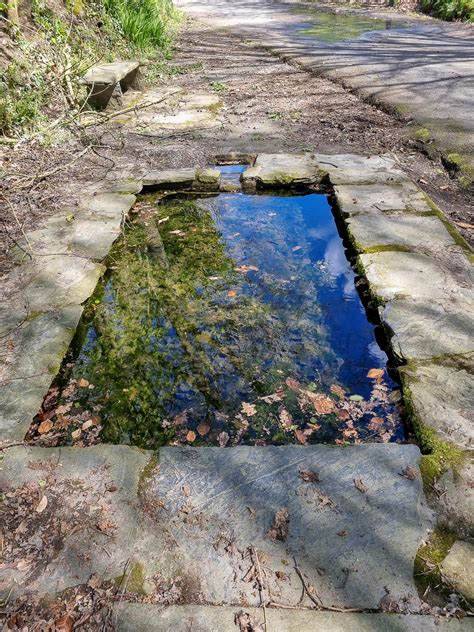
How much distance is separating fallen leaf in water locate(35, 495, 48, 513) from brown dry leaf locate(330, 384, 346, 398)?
1.19 metres

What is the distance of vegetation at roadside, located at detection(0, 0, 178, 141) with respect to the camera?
15.2 ft

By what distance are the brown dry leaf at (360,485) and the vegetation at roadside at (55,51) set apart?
4.11 m

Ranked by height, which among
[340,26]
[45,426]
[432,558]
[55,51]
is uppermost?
[340,26]

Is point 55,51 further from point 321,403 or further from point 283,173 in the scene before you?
point 321,403

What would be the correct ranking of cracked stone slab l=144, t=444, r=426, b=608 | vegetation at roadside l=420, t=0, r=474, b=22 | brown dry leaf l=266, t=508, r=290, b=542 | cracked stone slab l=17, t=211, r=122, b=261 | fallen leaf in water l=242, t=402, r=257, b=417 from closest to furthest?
1. cracked stone slab l=144, t=444, r=426, b=608
2. brown dry leaf l=266, t=508, r=290, b=542
3. fallen leaf in water l=242, t=402, r=257, b=417
4. cracked stone slab l=17, t=211, r=122, b=261
5. vegetation at roadside l=420, t=0, r=474, b=22

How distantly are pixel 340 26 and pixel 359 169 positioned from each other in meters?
10.8

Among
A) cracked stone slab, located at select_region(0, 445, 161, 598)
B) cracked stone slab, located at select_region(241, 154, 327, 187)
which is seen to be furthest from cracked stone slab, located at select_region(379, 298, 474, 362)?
cracked stone slab, located at select_region(241, 154, 327, 187)

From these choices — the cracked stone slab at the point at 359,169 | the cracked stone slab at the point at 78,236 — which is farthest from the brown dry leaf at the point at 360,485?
the cracked stone slab at the point at 359,169

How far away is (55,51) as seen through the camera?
563cm

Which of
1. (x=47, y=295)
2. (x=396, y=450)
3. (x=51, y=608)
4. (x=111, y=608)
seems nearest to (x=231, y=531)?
(x=111, y=608)

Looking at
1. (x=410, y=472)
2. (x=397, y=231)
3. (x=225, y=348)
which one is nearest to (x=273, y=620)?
(x=410, y=472)

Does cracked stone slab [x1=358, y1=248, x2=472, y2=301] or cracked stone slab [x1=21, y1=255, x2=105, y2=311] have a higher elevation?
cracked stone slab [x1=358, y1=248, x2=472, y2=301]

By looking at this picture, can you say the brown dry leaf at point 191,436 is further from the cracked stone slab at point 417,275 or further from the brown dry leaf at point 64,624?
the cracked stone slab at point 417,275

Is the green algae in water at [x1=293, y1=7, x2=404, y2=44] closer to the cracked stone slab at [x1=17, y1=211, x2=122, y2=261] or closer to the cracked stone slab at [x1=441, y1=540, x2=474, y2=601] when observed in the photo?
the cracked stone slab at [x1=17, y1=211, x2=122, y2=261]
